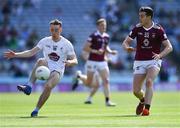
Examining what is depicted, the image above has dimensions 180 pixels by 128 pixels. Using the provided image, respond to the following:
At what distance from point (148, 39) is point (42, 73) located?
293 centimetres

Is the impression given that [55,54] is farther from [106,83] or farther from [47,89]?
[106,83]

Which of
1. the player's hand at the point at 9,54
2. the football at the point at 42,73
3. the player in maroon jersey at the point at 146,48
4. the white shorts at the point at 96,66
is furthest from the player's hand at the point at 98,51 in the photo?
the player's hand at the point at 9,54

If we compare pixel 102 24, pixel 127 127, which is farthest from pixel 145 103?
pixel 102 24

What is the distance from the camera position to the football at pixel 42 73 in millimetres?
17828

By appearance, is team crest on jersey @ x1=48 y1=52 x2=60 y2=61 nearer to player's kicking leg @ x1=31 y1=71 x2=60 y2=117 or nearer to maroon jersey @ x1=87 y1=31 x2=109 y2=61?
player's kicking leg @ x1=31 y1=71 x2=60 y2=117

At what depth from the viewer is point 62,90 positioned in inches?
1719

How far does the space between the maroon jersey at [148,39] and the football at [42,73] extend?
248 cm

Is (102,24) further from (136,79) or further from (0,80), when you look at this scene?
(0,80)

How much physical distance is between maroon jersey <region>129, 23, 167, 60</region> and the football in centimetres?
248

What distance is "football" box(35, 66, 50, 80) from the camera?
702 inches

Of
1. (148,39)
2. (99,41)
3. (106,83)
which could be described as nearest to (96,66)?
(99,41)

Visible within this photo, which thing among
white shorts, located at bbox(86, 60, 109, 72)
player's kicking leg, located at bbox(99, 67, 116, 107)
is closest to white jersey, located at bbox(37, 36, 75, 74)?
player's kicking leg, located at bbox(99, 67, 116, 107)

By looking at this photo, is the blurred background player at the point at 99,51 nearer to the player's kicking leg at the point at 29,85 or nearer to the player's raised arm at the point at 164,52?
the player's raised arm at the point at 164,52

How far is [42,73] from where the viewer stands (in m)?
17.8
